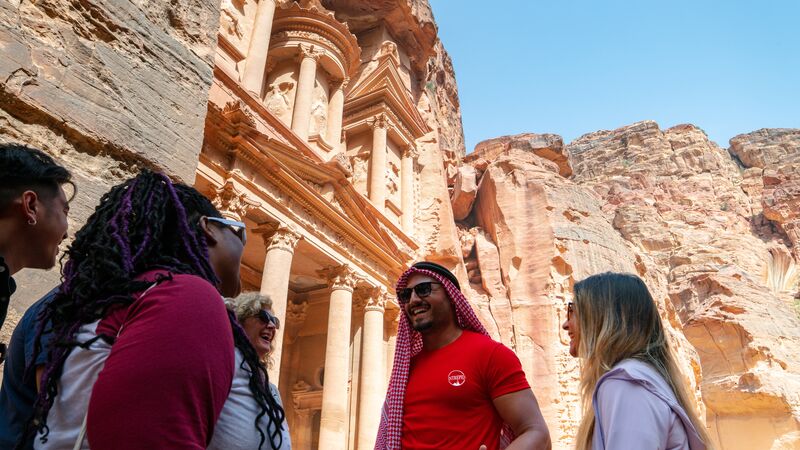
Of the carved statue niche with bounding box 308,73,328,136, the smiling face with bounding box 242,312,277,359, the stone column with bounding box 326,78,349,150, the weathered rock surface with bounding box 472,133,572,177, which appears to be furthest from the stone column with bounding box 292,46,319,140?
the smiling face with bounding box 242,312,277,359

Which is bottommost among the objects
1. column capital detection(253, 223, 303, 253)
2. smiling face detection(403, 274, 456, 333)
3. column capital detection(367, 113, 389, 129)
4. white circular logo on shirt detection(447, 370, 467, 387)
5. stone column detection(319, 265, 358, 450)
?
white circular logo on shirt detection(447, 370, 467, 387)

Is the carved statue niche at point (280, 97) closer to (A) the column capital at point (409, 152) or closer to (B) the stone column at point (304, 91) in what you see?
(B) the stone column at point (304, 91)

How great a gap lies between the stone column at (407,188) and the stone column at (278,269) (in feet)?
26.1

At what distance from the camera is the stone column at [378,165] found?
20750 mm

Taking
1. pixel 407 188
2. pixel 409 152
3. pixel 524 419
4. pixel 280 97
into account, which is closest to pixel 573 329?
pixel 524 419

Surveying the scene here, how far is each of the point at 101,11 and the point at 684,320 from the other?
33648 mm

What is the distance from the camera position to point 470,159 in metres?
31.3

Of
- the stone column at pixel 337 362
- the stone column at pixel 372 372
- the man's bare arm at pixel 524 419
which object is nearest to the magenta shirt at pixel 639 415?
the man's bare arm at pixel 524 419

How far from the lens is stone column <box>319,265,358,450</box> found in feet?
45.6

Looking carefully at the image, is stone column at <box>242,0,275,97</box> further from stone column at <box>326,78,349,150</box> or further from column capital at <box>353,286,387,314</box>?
column capital at <box>353,286,387,314</box>

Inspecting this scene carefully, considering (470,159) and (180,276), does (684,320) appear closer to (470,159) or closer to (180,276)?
(470,159)

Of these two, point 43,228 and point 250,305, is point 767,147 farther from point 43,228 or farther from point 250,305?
point 43,228

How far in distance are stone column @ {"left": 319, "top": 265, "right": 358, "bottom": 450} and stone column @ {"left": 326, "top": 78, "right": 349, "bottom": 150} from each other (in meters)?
6.12

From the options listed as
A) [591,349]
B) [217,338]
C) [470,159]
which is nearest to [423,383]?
[591,349]
